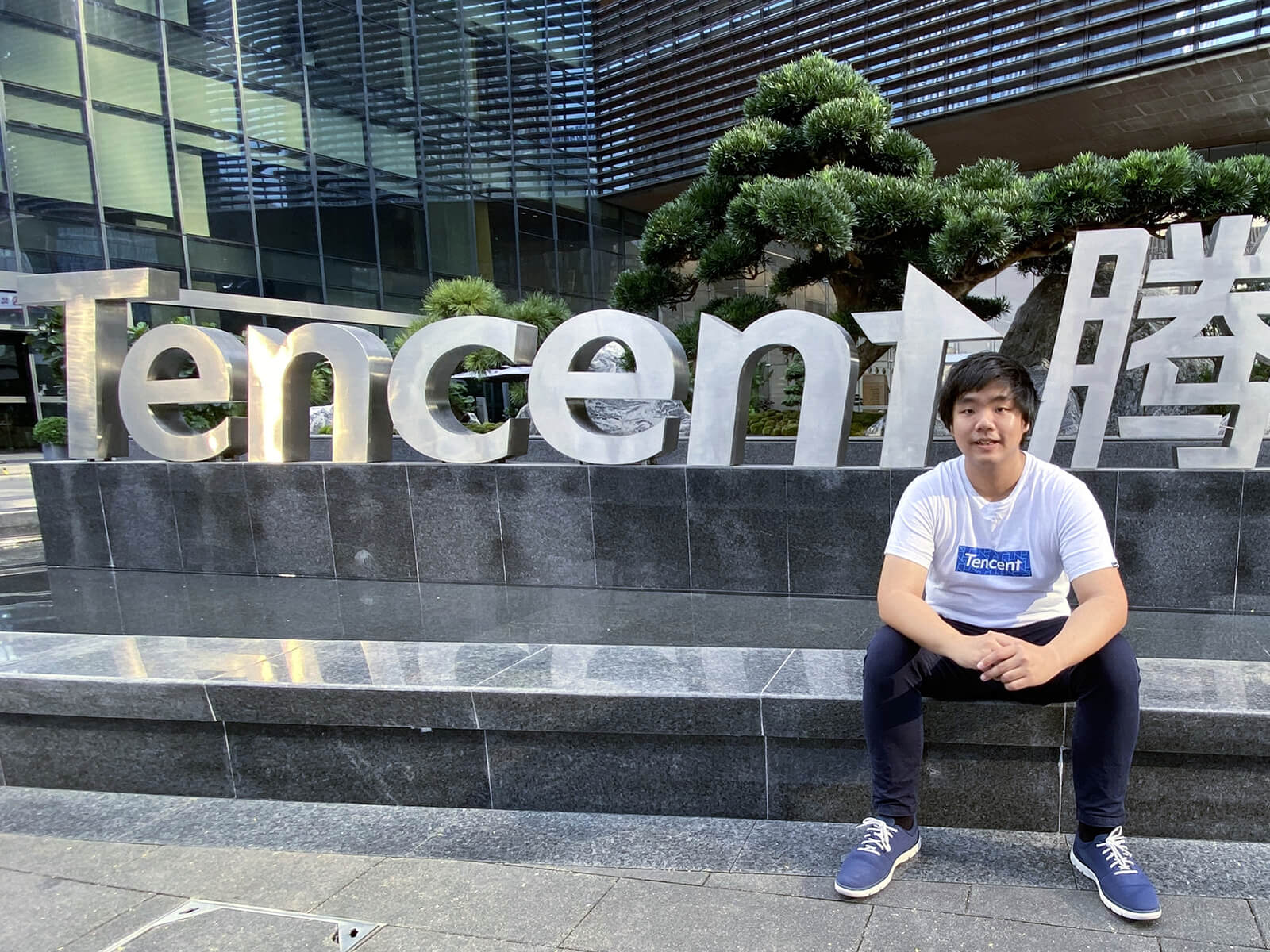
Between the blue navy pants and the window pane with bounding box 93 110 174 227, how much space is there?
22.5m

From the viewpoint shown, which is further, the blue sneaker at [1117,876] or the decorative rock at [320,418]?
the decorative rock at [320,418]

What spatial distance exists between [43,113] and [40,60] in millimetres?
1174

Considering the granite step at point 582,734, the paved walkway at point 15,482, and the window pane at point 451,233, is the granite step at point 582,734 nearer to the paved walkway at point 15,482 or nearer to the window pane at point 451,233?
the paved walkway at point 15,482

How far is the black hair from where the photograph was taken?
8.05 feet

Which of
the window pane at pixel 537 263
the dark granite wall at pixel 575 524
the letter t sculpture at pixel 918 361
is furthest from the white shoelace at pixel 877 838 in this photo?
the window pane at pixel 537 263

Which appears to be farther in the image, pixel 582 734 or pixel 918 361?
pixel 918 361

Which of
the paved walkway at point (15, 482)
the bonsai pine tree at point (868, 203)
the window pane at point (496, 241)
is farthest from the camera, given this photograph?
the window pane at point (496, 241)

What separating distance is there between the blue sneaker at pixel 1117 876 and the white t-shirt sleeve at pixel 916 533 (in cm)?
90

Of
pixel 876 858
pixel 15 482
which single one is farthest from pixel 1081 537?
pixel 15 482

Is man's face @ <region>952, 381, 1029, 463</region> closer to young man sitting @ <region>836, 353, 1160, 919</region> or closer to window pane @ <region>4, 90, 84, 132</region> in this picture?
young man sitting @ <region>836, 353, 1160, 919</region>

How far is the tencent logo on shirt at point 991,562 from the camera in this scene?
2469 millimetres

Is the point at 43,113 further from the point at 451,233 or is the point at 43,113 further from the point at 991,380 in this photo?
the point at 991,380

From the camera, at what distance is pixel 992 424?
2.42 m

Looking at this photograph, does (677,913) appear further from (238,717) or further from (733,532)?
(733,532)
